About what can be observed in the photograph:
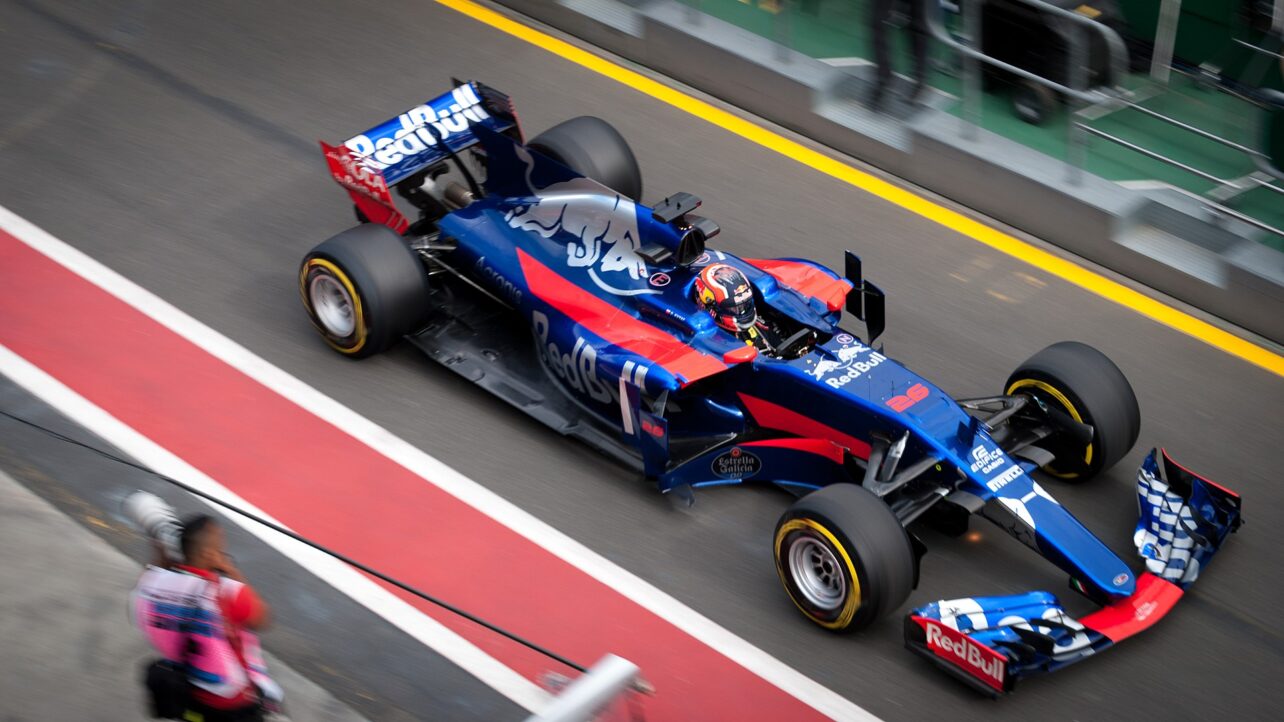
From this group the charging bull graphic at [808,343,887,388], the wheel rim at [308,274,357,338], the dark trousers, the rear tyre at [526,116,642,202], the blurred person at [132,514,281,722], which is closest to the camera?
the blurred person at [132,514,281,722]

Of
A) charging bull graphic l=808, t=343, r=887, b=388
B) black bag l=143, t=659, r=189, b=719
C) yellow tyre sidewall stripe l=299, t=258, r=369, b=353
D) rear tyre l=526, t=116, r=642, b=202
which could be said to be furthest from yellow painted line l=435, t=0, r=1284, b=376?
black bag l=143, t=659, r=189, b=719

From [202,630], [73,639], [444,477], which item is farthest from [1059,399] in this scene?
[73,639]

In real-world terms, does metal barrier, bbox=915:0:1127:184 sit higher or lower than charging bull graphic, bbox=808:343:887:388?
higher

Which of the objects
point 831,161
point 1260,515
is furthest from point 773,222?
point 1260,515

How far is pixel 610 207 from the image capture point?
26.2 ft

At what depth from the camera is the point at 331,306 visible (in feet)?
27.7

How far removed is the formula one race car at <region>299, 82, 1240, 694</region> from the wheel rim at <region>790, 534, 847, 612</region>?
1cm

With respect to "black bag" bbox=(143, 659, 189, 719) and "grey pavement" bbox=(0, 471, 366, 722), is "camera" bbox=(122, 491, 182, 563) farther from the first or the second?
"black bag" bbox=(143, 659, 189, 719)

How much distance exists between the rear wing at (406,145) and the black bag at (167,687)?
12.9 feet

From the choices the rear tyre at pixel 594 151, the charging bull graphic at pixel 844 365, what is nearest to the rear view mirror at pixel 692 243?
the charging bull graphic at pixel 844 365

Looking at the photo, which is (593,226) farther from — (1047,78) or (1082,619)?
(1047,78)

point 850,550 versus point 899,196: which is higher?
point 850,550

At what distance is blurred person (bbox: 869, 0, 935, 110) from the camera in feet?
32.8

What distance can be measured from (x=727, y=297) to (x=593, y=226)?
1009 millimetres
